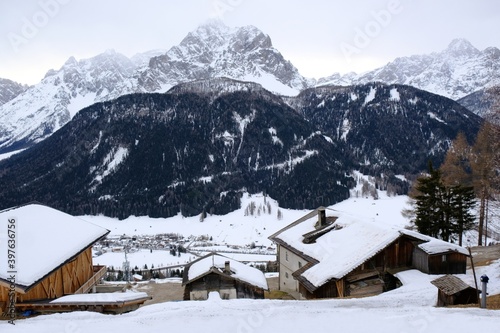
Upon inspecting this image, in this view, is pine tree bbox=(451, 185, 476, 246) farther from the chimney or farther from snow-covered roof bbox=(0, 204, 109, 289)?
snow-covered roof bbox=(0, 204, 109, 289)

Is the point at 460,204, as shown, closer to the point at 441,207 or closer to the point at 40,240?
the point at 441,207

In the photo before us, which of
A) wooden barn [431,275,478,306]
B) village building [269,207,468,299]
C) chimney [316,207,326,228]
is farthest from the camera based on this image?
chimney [316,207,326,228]

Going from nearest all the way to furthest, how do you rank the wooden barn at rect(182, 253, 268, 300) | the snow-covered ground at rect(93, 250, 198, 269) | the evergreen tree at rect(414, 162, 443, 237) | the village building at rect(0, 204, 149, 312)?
the village building at rect(0, 204, 149, 312) → the wooden barn at rect(182, 253, 268, 300) → the evergreen tree at rect(414, 162, 443, 237) → the snow-covered ground at rect(93, 250, 198, 269)

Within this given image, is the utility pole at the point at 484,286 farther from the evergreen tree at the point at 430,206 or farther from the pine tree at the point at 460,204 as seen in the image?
the pine tree at the point at 460,204

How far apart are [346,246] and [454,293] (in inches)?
468

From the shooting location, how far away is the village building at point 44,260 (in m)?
23.1

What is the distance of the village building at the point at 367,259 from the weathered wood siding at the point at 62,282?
18.2m

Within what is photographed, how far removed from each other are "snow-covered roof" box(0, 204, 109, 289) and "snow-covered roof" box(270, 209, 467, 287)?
18.4 m

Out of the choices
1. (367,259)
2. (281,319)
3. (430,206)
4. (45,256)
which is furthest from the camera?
(430,206)

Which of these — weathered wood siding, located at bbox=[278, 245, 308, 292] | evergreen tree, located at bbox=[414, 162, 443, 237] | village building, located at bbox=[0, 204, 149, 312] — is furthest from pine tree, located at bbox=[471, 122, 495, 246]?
village building, located at bbox=[0, 204, 149, 312]

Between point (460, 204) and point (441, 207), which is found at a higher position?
point (460, 204)

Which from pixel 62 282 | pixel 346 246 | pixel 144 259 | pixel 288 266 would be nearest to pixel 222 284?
pixel 288 266

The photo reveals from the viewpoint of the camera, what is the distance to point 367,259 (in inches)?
1109

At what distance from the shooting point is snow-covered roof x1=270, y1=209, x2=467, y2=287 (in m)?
28.2
